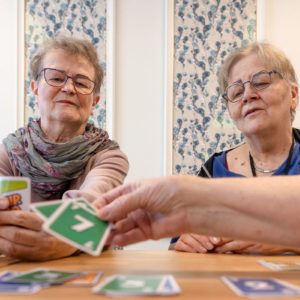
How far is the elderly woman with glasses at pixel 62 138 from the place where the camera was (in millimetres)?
1446

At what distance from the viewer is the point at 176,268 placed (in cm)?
92

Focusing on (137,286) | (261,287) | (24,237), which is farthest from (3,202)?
(261,287)

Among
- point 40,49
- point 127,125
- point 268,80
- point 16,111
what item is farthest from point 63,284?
point 16,111

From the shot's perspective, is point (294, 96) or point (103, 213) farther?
point (294, 96)

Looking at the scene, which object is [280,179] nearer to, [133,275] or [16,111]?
[133,275]

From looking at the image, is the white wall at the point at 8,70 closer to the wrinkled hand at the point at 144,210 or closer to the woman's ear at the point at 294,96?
the woman's ear at the point at 294,96

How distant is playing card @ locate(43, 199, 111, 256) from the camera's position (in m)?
0.69

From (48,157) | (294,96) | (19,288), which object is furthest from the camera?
(294,96)

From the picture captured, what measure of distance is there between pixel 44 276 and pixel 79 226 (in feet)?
0.48

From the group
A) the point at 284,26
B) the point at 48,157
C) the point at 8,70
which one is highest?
the point at 284,26

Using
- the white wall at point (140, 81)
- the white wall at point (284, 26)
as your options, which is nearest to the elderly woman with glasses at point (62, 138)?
the white wall at point (140, 81)

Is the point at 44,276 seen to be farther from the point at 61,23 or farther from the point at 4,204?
the point at 61,23

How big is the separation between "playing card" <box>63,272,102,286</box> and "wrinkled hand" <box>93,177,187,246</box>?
133 mm

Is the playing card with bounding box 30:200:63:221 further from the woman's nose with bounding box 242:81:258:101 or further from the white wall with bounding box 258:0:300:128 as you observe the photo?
the white wall with bounding box 258:0:300:128
